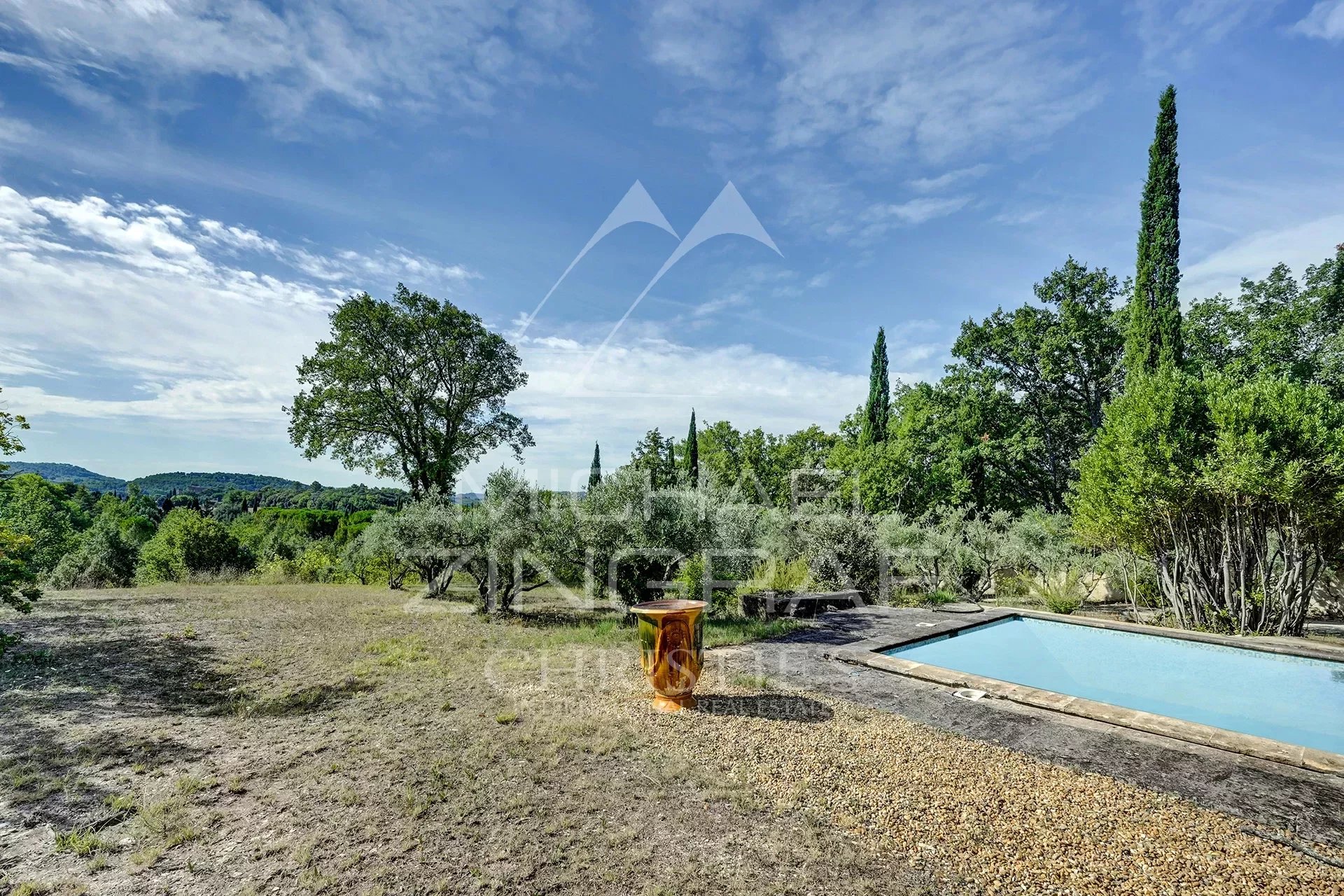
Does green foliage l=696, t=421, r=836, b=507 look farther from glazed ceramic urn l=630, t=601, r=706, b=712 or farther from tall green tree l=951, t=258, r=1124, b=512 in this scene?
glazed ceramic urn l=630, t=601, r=706, b=712

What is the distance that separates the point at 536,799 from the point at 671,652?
→ 5.83 feet

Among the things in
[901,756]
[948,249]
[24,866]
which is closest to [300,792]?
[24,866]

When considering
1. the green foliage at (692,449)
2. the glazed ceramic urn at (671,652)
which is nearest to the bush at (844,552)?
the glazed ceramic urn at (671,652)

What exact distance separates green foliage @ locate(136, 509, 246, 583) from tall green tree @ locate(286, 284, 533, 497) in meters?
4.07

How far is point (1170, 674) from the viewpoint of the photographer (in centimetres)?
704

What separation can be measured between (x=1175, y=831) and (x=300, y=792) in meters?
5.24

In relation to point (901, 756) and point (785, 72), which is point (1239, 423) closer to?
point (901, 756)

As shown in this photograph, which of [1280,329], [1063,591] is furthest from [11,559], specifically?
[1280,329]

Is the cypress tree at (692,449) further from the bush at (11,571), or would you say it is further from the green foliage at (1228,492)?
the bush at (11,571)

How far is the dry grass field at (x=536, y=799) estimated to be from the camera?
2.61 meters

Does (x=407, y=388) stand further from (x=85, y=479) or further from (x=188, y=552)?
(x=85, y=479)

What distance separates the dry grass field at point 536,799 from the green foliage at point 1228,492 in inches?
266

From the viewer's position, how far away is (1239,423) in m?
7.57

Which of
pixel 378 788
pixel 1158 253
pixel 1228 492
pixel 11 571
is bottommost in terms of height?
pixel 378 788
